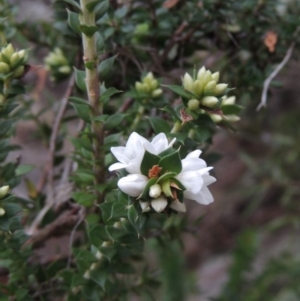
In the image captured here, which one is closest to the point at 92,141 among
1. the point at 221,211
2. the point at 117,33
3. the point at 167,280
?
the point at 117,33

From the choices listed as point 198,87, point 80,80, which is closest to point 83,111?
point 80,80

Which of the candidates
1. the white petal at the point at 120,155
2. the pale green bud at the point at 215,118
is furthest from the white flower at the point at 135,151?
the pale green bud at the point at 215,118

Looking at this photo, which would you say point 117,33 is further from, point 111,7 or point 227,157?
point 227,157

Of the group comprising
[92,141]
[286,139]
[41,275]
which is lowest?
[286,139]

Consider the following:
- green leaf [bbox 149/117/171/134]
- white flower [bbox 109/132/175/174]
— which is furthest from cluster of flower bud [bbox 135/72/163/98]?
white flower [bbox 109/132/175/174]

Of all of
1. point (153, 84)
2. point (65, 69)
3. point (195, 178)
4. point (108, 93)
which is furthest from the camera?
point (65, 69)

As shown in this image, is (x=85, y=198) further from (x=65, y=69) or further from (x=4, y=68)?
(x=65, y=69)

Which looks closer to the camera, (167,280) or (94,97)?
(94,97)

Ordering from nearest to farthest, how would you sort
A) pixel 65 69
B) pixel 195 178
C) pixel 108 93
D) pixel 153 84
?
1. pixel 195 178
2. pixel 108 93
3. pixel 153 84
4. pixel 65 69
